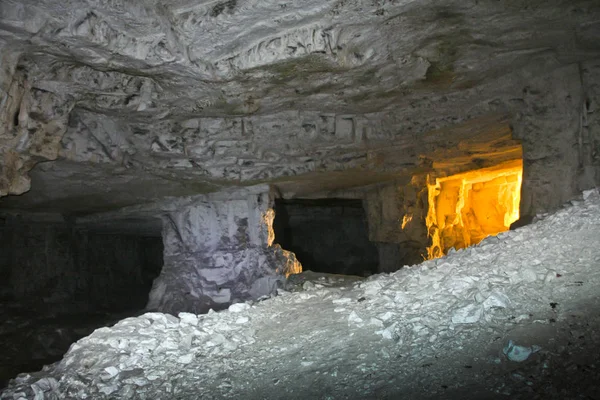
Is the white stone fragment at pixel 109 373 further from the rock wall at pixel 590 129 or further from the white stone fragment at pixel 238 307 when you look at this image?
the rock wall at pixel 590 129

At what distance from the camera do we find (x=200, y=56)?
455cm

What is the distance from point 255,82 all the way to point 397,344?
3375mm

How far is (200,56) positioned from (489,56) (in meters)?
2.90

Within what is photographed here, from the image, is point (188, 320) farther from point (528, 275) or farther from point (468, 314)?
point (528, 275)

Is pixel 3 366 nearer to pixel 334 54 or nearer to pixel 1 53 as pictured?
pixel 1 53

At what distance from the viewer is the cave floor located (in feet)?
6.72

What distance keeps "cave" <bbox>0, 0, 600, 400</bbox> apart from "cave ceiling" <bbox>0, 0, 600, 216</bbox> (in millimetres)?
25

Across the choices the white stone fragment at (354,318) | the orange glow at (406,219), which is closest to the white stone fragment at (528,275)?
the white stone fragment at (354,318)

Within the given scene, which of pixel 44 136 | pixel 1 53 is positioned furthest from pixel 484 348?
pixel 44 136

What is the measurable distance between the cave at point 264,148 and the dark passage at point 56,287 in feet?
0.14

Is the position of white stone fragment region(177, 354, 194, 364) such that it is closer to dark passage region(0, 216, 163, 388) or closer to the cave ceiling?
the cave ceiling

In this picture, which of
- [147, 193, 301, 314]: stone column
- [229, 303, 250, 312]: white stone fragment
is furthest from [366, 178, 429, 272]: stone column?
[229, 303, 250, 312]: white stone fragment

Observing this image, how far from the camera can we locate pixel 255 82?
504 centimetres

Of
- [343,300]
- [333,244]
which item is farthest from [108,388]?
[333,244]
